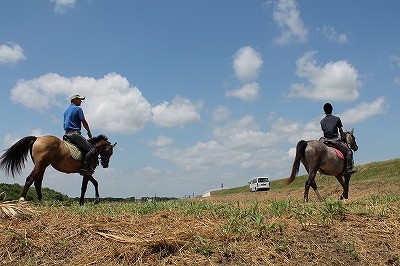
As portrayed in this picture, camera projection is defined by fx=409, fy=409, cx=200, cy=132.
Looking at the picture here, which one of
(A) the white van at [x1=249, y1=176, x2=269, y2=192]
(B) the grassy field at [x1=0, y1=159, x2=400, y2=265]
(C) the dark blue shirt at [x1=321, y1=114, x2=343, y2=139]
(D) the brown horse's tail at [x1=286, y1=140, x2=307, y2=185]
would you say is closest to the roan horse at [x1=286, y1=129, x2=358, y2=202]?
(D) the brown horse's tail at [x1=286, y1=140, x2=307, y2=185]

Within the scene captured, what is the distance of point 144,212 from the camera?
22.6 ft

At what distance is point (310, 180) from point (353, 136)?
3287 mm

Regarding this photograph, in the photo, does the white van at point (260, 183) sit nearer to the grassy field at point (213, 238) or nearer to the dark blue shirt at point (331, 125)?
the dark blue shirt at point (331, 125)

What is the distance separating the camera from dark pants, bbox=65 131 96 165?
12.1 metres

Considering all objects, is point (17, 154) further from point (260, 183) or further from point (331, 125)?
point (260, 183)

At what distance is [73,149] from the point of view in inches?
475

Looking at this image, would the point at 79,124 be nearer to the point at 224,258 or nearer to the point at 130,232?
the point at 130,232

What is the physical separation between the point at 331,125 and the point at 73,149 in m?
8.17

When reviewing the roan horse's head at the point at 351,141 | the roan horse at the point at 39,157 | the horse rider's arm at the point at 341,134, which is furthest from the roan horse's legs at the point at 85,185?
the roan horse's head at the point at 351,141

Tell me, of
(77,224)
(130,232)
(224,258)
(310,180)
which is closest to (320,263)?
(224,258)

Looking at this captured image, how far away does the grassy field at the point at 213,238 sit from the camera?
14.5 ft

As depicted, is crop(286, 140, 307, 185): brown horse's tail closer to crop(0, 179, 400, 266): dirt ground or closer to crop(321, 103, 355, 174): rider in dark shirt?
crop(321, 103, 355, 174): rider in dark shirt

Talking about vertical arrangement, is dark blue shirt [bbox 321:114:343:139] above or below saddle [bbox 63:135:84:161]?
above

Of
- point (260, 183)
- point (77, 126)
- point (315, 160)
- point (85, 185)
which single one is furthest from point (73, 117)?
point (260, 183)
